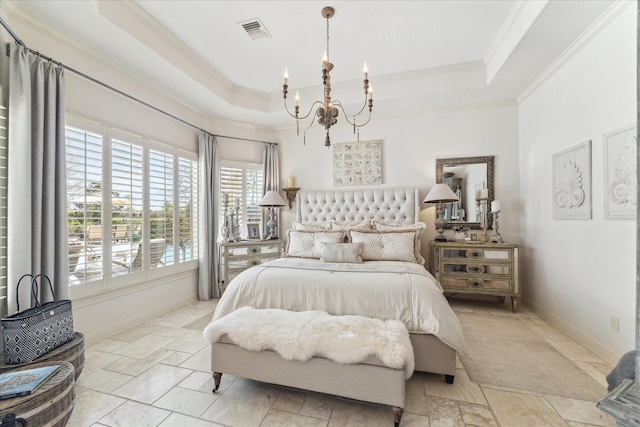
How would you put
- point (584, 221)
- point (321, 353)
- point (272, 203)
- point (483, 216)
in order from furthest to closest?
point (272, 203) < point (483, 216) < point (584, 221) < point (321, 353)

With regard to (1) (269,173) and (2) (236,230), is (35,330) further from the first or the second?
(1) (269,173)

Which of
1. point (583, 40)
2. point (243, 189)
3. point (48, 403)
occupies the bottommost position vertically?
point (48, 403)

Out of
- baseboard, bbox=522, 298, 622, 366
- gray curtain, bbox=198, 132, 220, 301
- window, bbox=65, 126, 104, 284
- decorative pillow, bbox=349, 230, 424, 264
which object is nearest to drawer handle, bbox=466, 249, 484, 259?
decorative pillow, bbox=349, 230, 424, 264

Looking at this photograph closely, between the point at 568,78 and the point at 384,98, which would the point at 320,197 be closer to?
the point at 384,98

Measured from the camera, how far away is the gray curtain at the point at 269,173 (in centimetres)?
488

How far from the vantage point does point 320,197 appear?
15.3ft

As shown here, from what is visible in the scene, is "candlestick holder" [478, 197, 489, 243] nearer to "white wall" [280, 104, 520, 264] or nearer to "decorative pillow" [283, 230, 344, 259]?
"white wall" [280, 104, 520, 264]

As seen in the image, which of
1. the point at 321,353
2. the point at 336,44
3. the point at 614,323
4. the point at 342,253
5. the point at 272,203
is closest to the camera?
the point at 321,353

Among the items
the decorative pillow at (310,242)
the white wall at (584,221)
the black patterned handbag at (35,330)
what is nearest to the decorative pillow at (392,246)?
Result: the decorative pillow at (310,242)

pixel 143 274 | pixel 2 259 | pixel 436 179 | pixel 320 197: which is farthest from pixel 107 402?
pixel 436 179

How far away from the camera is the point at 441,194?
3805 mm

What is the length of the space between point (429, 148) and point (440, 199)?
3.12 feet

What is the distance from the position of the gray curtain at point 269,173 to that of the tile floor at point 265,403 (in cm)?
273

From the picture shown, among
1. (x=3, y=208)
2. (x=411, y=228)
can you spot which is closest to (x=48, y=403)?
(x=3, y=208)
